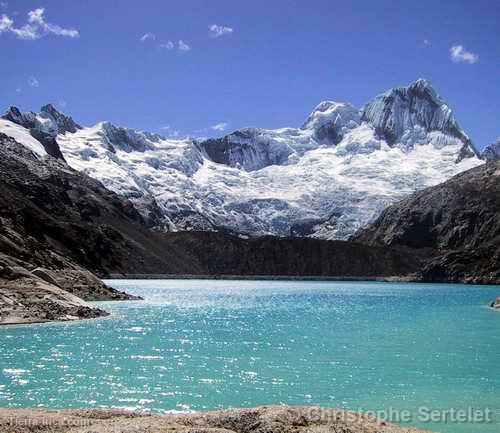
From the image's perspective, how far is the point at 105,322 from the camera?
61.4 metres

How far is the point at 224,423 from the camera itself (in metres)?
15.0

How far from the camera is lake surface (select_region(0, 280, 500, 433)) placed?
89.9ft

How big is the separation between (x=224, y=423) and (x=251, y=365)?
22.5 metres

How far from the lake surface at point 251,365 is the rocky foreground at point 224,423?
31.2ft

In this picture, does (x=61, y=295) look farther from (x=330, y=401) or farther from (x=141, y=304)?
(x=330, y=401)

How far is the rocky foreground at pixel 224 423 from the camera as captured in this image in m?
13.9

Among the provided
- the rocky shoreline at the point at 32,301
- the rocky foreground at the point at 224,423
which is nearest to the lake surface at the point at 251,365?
the rocky shoreline at the point at 32,301

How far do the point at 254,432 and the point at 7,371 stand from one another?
75.9 feet

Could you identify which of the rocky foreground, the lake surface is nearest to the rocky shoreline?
the lake surface

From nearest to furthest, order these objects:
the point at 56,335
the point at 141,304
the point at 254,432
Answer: the point at 254,432
the point at 56,335
the point at 141,304

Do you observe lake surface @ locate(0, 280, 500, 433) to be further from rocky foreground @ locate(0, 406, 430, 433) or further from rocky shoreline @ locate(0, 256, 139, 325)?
rocky foreground @ locate(0, 406, 430, 433)

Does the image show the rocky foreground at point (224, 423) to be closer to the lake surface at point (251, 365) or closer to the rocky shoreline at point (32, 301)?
the lake surface at point (251, 365)

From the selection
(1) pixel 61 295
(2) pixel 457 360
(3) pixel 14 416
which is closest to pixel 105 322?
(1) pixel 61 295

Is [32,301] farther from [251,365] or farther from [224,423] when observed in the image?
[224,423]
